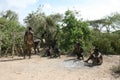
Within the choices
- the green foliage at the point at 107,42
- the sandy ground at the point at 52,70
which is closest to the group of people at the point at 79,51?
the sandy ground at the point at 52,70

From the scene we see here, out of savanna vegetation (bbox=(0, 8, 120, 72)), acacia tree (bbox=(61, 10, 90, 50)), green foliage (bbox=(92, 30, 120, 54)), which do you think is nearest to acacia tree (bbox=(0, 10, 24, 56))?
savanna vegetation (bbox=(0, 8, 120, 72))

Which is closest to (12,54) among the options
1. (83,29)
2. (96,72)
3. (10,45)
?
(10,45)

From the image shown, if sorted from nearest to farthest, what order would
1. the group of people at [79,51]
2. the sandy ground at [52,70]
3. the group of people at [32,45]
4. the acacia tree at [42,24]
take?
1. the sandy ground at [52,70]
2. the group of people at [79,51]
3. the group of people at [32,45]
4. the acacia tree at [42,24]

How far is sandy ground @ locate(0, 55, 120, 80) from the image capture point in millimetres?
13242

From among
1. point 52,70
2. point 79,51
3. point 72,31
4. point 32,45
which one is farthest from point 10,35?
point 52,70

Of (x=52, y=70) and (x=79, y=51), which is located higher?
(x=79, y=51)

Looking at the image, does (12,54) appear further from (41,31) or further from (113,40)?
(113,40)

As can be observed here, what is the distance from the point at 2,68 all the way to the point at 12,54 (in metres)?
3.58

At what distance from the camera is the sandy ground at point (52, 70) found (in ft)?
43.4

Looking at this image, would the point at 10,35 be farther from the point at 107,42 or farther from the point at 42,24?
the point at 107,42

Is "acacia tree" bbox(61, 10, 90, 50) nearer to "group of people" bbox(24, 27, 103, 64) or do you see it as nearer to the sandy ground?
"group of people" bbox(24, 27, 103, 64)

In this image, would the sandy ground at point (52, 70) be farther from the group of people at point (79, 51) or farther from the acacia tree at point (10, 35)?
the acacia tree at point (10, 35)

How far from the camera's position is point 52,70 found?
47.1ft

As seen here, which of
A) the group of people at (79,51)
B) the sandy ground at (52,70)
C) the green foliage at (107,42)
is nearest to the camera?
the sandy ground at (52,70)
